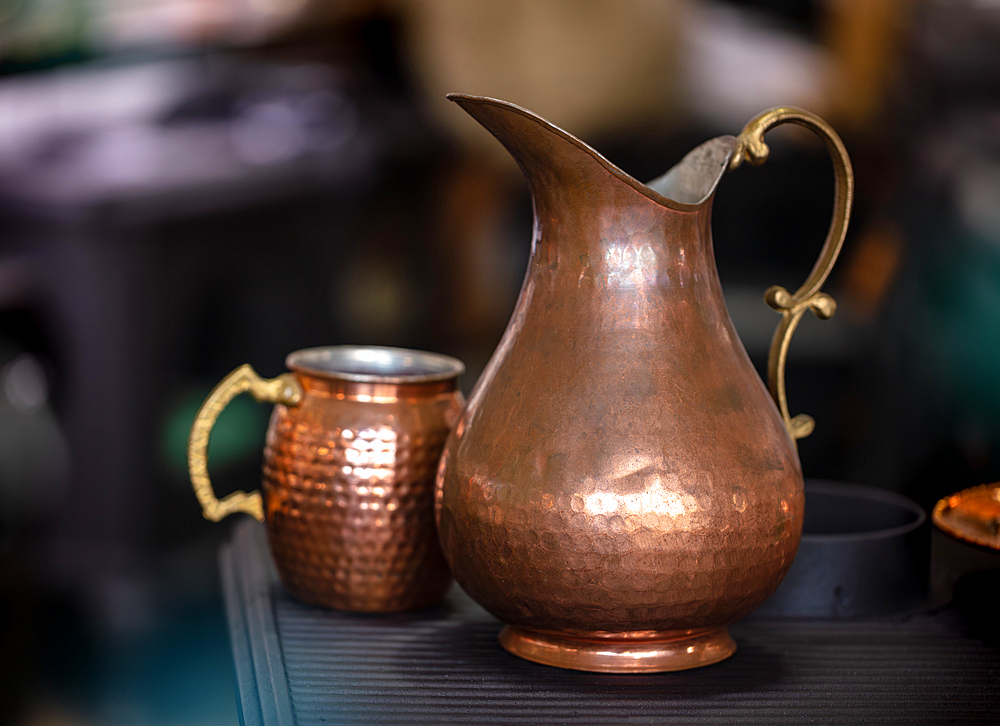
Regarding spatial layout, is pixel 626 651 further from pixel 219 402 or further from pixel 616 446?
pixel 219 402

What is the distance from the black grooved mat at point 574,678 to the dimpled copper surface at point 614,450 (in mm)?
24

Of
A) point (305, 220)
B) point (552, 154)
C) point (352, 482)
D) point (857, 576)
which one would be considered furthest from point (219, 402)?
point (305, 220)

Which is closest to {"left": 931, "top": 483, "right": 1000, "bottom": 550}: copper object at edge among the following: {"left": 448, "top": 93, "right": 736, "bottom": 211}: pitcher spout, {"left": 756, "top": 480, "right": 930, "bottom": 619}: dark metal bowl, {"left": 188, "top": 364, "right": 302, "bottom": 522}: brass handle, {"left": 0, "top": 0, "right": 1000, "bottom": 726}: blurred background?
{"left": 756, "top": 480, "right": 930, "bottom": 619}: dark metal bowl

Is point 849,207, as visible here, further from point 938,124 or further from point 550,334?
point 938,124

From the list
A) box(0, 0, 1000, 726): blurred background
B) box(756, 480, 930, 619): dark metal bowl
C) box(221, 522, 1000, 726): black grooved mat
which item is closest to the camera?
box(221, 522, 1000, 726): black grooved mat

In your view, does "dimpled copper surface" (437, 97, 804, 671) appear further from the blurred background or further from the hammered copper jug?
the blurred background

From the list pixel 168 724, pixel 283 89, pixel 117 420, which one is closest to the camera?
pixel 168 724

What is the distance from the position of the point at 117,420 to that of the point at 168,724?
0.51m

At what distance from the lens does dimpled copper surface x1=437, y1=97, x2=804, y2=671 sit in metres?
0.50

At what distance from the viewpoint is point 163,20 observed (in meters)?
2.05

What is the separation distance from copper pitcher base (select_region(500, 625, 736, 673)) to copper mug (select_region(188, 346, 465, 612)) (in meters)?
0.10

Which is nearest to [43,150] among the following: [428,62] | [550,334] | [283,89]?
[283,89]

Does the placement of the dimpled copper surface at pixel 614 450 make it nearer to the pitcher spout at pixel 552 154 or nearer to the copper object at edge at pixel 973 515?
the pitcher spout at pixel 552 154

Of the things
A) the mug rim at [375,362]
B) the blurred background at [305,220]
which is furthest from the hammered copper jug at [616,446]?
the blurred background at [305,220]
